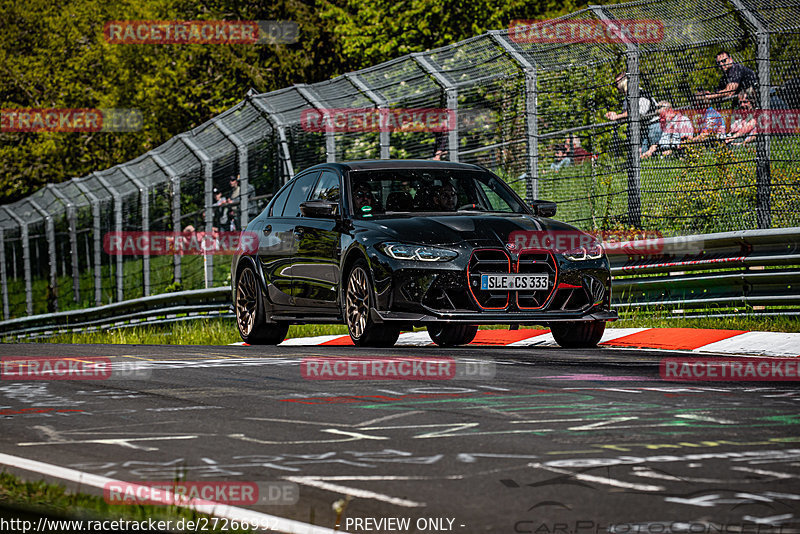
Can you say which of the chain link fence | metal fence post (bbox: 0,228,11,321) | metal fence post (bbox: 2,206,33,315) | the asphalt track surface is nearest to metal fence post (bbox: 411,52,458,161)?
the chain link fence

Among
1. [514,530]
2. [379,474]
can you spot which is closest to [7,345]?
[379,474]

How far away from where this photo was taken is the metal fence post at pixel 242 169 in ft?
63.5

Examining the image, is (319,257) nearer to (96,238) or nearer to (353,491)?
(353,491)

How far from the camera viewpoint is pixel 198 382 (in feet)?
31.6

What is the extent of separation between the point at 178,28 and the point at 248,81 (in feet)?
9.12

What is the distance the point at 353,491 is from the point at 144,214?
18993 millimetres

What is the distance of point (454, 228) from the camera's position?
445 inches

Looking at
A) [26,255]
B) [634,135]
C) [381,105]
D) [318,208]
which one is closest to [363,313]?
[318,208]

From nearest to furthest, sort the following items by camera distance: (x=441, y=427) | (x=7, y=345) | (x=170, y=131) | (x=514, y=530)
Answer: (x=514, y=530) < (x=441, y=427) < (x=7, y=345) < (x=170, y=131)

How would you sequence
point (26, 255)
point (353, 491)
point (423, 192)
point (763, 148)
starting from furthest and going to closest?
point (26, 255) < point (763, 148) < point (423, 192) < point (353, 491)

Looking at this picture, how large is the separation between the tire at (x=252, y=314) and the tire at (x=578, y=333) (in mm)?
2881

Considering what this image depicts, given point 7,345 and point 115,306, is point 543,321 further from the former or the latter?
point 115,306

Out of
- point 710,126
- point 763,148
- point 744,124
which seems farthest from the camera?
point 710,126

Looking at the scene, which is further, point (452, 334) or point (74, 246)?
point (74, 246)
